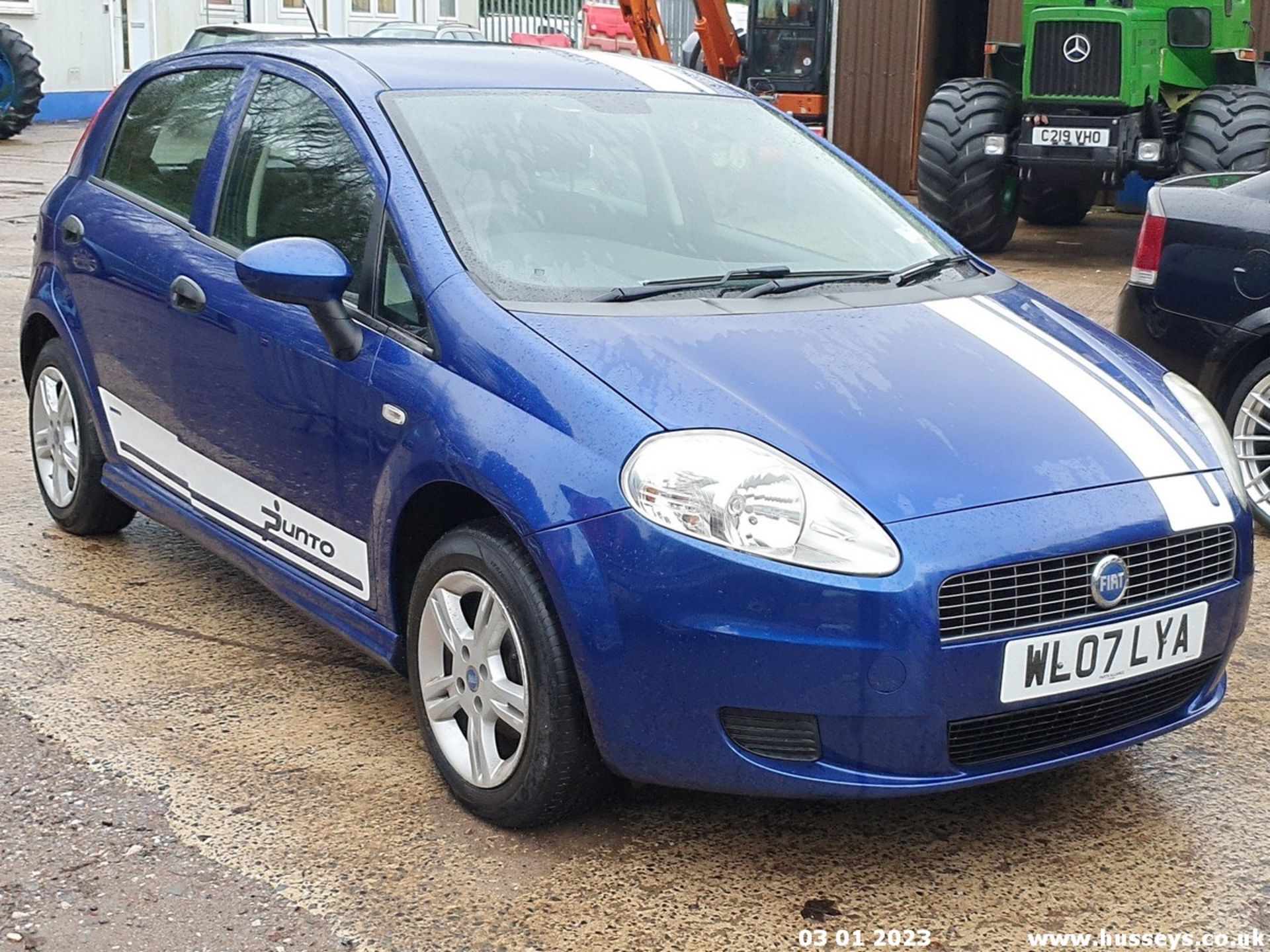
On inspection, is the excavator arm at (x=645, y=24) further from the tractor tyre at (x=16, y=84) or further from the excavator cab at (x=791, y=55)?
the tractor tyre at (x=16, y=84)

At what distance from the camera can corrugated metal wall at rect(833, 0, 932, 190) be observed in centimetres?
1767

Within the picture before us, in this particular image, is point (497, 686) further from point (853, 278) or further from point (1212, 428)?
point (1212, 428)

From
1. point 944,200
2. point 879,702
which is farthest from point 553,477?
point 944,200

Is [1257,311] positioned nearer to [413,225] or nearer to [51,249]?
[413,225]

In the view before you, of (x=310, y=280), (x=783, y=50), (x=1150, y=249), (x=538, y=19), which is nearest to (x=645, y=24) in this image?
(x=783, y=50)

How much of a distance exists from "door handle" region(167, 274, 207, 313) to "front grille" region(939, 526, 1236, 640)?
2228mm

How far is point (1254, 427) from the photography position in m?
5.75

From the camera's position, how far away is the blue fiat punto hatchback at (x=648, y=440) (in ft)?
9.61

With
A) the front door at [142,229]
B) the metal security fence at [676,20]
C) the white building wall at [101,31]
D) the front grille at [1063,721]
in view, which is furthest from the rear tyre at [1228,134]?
the metal security fence at [676,20]

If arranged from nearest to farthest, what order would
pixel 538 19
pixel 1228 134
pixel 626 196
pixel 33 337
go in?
1. pixel 626 196
2. pixel 33 337
3. pixel 1228 134
4. pixel 538 19

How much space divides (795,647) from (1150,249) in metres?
3.65

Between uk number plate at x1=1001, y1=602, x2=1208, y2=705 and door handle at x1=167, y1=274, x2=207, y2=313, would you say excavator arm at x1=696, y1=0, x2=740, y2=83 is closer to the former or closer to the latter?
door handle at x1=167, y1=274, x2=207, y2=313

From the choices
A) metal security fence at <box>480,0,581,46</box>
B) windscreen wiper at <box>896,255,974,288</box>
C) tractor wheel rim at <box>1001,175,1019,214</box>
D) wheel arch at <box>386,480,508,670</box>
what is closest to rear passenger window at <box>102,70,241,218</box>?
wheel arch at <box>386,480,508,670</box>

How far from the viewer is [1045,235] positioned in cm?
1510
